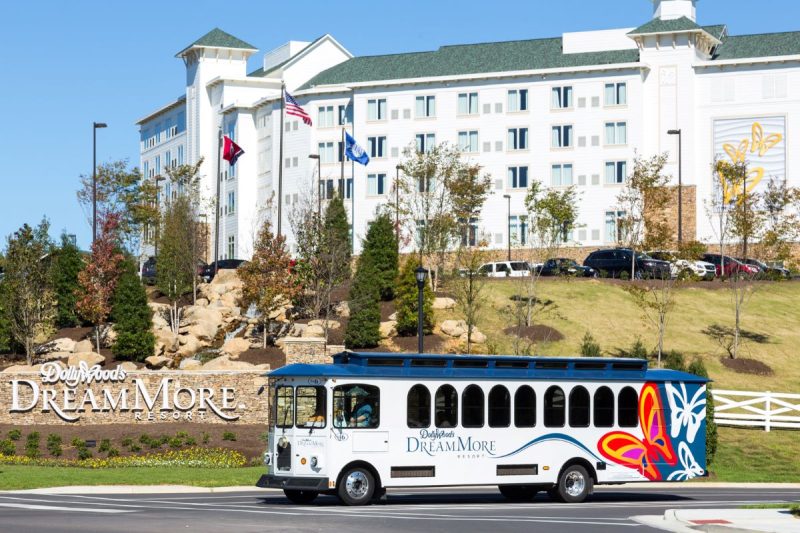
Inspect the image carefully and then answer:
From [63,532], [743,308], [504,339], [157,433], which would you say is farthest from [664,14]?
[63,532]

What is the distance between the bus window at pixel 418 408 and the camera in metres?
27.0

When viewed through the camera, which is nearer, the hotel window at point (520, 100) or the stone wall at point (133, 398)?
the stone wall at point (133, 398)

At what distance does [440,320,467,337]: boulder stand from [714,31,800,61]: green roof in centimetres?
4453

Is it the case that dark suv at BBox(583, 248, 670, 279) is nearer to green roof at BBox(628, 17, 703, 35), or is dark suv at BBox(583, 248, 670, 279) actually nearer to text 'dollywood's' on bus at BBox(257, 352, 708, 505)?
green roof at BBox(628, 17, 703, 35)

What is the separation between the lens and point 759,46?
94562 mm

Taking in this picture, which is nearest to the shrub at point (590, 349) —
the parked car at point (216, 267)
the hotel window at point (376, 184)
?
the parked car at point (216, 267)

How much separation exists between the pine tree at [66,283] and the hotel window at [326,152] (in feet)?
127

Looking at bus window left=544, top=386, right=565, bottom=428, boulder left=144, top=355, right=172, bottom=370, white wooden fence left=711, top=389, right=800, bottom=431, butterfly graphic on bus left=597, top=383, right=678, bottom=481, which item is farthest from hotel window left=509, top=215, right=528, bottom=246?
bus window left=544, top=386, right=565, bottom=428

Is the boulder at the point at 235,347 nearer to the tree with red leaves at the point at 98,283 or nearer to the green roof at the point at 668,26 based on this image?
the tree with red leaves at the point at 98,283

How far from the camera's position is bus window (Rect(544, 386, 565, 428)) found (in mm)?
28312

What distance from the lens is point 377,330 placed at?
5603 centimetres

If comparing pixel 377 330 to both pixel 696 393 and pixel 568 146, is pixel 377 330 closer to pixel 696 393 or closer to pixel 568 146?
pixel 696 393

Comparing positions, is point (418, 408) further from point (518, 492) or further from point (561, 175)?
point (561, 175)

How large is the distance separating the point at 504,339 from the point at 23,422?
2136cm
